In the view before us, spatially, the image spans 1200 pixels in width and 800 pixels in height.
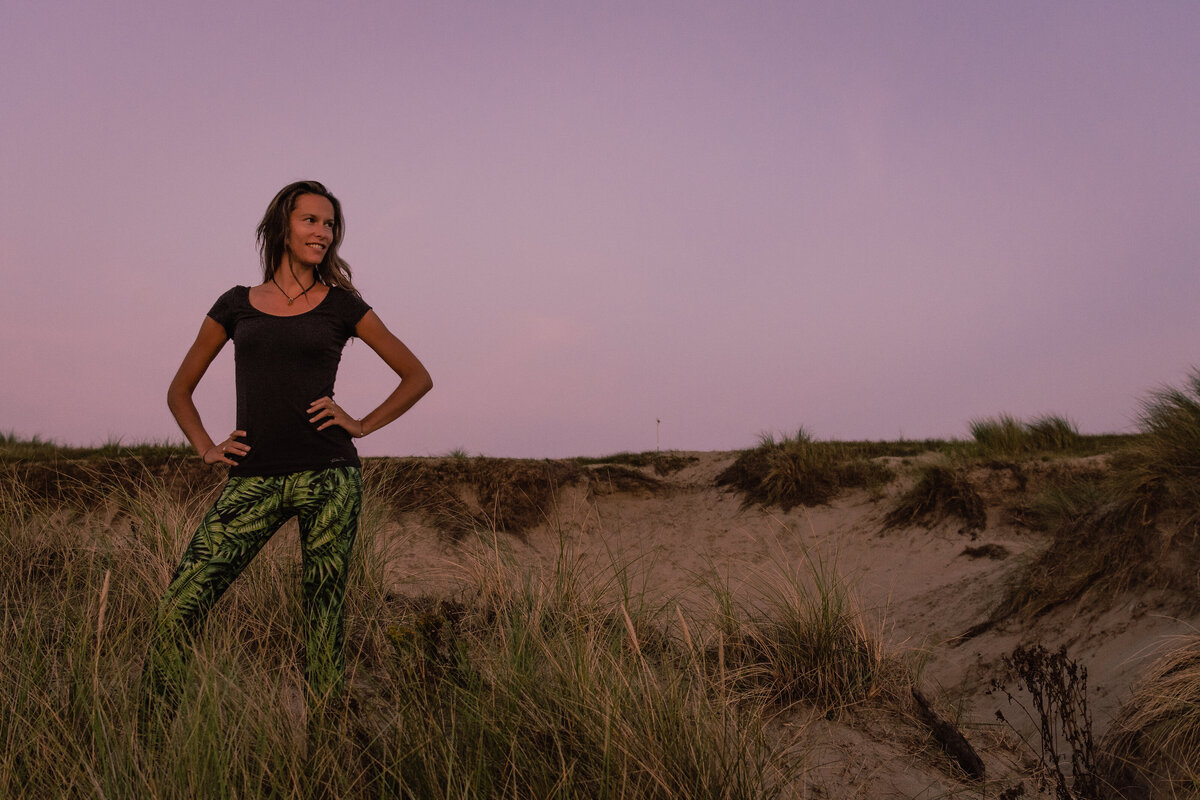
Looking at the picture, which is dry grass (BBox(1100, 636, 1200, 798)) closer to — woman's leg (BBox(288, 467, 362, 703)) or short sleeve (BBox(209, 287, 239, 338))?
woman's leg (BBox(288, 467, 362, 703))

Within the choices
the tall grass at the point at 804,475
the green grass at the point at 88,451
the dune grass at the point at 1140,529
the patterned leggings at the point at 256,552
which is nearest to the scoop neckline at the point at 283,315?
the patterned leggings at the point at 256,552

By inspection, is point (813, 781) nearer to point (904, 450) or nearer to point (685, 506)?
point (685, 506)

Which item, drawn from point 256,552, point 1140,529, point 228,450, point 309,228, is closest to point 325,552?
point 256,552

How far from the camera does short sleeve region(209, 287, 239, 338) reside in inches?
128

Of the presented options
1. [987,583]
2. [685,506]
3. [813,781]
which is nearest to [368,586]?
[813,781]

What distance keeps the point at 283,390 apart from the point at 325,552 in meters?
0.64

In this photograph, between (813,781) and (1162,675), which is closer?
(813,781)

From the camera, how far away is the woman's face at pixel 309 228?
3293mm

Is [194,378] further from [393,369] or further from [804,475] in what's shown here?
[804,475]

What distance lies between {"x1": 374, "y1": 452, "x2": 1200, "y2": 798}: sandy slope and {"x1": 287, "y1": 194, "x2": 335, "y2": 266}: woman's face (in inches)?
79.4

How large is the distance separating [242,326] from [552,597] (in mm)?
2330

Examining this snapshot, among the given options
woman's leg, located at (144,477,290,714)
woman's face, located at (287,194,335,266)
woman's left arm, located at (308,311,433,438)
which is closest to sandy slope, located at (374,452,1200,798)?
woman's left arm, located at (308,311,433,438)

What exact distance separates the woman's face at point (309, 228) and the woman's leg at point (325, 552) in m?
0.89

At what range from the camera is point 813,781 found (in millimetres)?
3764
